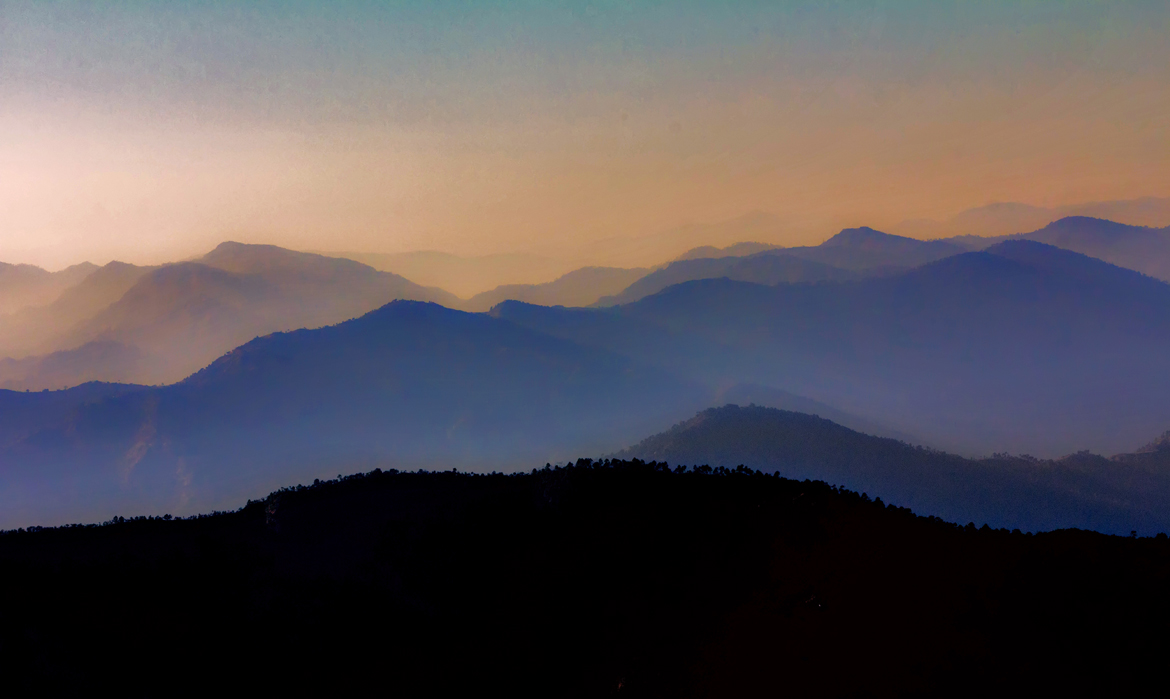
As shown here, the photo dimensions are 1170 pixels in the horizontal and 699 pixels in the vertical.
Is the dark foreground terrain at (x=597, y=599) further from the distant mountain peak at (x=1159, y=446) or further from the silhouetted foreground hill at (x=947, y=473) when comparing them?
the distant mountain peak at (x=1159, y=446)

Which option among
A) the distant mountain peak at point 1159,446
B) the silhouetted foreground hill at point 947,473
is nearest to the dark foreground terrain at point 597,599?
the silhouetted foreground hill at point 947,473

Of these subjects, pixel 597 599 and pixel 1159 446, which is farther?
pixel 1159 446

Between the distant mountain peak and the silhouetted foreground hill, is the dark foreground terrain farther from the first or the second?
the distant mountain peak

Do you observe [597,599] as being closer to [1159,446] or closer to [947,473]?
[947,473]

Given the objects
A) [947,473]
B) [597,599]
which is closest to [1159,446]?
[947,473]

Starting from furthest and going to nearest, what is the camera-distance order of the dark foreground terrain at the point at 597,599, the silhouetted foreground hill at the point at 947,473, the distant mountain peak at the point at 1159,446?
the distant mountain peak at the point at 1159,446, the silhouetted foreground hill at the point at 947,473, the dark foreground terrain at the point at 597,599

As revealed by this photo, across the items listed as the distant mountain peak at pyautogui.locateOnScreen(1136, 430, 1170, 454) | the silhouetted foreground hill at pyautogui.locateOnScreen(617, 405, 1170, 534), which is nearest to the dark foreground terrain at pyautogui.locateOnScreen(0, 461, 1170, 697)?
the silhouetted foreground hill at pyautogui.locateOnScreen(617, 405, 1170, 534)

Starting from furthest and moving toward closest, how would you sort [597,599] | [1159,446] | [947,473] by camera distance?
[1159,446]
[947,473]
[597,599]
